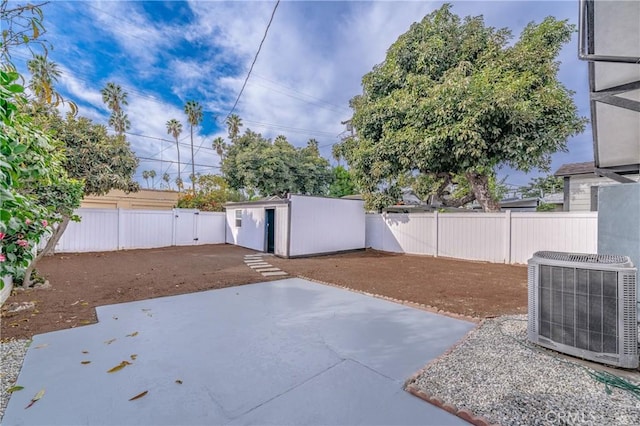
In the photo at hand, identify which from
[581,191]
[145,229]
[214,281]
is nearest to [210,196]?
[145,229]

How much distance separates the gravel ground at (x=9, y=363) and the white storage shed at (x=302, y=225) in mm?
6492

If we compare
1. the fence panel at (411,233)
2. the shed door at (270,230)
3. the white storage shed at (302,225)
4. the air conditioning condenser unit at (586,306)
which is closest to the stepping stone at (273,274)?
the white storage shed at (302,225)

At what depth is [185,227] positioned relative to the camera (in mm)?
12156

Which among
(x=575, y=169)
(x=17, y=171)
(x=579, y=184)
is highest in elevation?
(x=575, y=169)

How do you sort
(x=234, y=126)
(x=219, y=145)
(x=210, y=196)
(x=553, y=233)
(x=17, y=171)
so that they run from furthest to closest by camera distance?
(x=219, y=145)
(x=234, y=126)
(x=210, y=196)
(x=553, y=233)
(x=17, y=171)

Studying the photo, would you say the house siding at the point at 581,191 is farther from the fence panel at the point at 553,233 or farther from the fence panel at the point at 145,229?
the fence panel at the point at 145,229

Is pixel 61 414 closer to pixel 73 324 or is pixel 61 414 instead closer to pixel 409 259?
pixel 73 324

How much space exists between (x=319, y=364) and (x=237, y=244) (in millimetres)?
10650

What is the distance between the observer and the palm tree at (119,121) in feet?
67.1

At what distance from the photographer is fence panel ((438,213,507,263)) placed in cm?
775

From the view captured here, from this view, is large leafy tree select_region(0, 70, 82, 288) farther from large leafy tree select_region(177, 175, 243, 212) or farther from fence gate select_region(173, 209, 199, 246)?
large leafy tree select_region(177, 175, 243, 212)

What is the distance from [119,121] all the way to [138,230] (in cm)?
1469

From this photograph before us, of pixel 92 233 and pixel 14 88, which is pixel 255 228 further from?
pixel 14 88

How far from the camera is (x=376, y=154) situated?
8.99 meters
